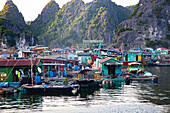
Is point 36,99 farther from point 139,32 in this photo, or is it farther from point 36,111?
point 139,32

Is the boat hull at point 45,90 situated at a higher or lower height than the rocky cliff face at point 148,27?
lower

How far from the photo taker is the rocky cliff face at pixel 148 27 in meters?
173

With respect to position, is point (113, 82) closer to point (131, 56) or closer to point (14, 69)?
point (14, 69)

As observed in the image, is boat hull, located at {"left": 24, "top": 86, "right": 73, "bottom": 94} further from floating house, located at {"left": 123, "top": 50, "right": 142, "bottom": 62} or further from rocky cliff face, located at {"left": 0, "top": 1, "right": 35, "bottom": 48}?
rocky cliff face, located at {"left": 0, "top": 1, "right": 35, "bottom": 48}

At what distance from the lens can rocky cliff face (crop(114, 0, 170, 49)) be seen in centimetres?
17312

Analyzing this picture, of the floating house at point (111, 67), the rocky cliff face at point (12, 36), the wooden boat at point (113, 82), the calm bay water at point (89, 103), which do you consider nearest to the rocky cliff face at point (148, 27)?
the rocky cliff face at point (12, 36)

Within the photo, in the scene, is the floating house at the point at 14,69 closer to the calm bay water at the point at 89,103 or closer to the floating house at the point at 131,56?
the calm bay water at the point at 89,103

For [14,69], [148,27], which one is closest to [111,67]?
[14,69]

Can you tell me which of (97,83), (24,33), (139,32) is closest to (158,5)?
(139,32)

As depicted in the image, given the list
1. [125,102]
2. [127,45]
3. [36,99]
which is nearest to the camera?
[125,102]

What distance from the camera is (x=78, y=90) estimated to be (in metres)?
40.0

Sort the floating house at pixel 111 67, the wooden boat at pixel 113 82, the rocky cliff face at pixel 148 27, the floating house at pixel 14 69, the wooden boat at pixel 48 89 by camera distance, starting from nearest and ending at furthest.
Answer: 1. the wooden boat at pixel 48 89
2. the floating house at pixel 14 69
3. the wooden boat at pixel 113 82
4. the floating house at pixel 111 67
5. the rocky cliff face at pixel 148 27

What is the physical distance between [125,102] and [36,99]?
495 inches

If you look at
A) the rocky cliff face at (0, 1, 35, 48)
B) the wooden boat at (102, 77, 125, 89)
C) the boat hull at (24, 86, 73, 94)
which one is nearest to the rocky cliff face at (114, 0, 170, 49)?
the rocky cliff face at (0, 1, 35, 48)
